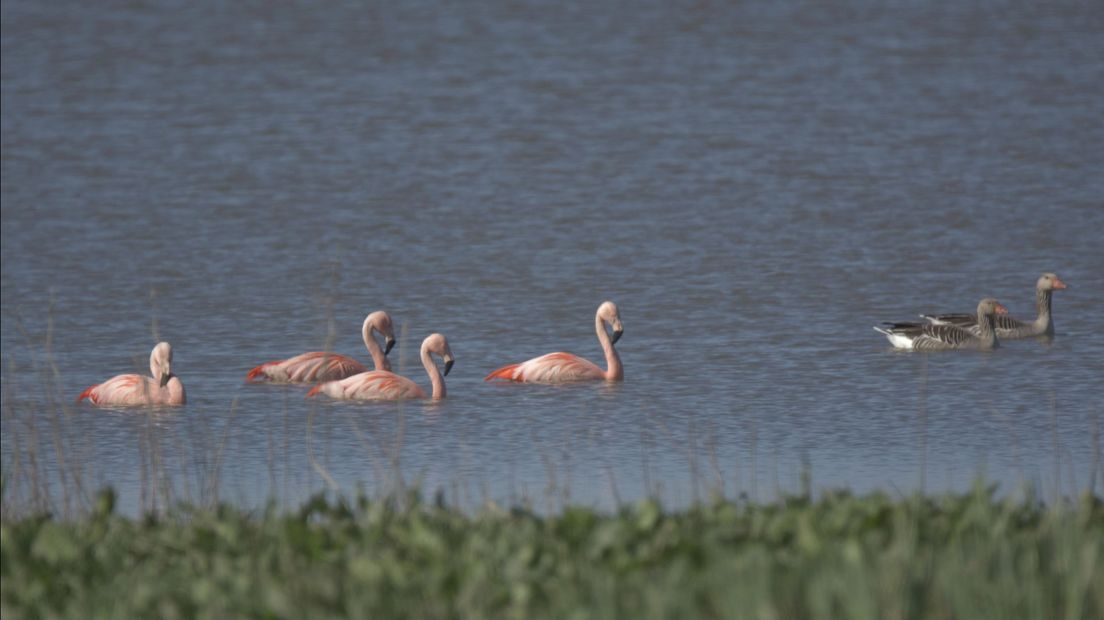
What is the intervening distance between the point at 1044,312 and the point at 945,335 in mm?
1561

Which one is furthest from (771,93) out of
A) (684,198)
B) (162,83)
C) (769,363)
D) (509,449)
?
(509,449)

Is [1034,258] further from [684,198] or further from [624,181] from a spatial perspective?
[624,181]

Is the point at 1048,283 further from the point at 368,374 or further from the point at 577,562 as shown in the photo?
the point at 577,562

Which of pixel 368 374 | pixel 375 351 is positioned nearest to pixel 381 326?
pixel 375 351

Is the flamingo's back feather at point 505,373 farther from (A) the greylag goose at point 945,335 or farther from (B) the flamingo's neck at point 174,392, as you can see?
(A) the greylag goose at point 945,335

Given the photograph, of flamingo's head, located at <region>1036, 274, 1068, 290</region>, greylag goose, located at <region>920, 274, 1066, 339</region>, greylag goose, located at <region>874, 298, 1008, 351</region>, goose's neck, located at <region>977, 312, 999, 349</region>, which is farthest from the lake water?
flamingo's head, located at <region>1036, 274, 1068, 290</region>

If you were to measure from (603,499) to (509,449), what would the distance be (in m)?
2.02

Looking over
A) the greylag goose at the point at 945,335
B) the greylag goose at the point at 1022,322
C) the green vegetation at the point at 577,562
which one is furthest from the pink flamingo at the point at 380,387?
the green vegetation at the point at 577,562

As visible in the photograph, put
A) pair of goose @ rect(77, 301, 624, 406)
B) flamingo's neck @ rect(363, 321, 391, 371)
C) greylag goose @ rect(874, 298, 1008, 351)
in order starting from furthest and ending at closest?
greylag goose @ rect(874, 298, 1008, 351)
flamingo's neck @ rect(363, 321, 391, 371)
pair of goose @ rect(77, 301, 624, 406)

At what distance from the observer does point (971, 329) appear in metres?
15.1

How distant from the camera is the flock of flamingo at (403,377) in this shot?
40.4ft

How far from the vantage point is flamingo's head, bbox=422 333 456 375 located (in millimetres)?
13016

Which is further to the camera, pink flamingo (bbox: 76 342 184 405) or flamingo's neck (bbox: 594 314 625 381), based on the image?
flamingo's neck (bbox: 594 314 625 381)

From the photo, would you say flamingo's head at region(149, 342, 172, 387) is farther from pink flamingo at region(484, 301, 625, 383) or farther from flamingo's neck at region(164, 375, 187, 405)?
pink flamingo at region(484, 301, 625, 383)
